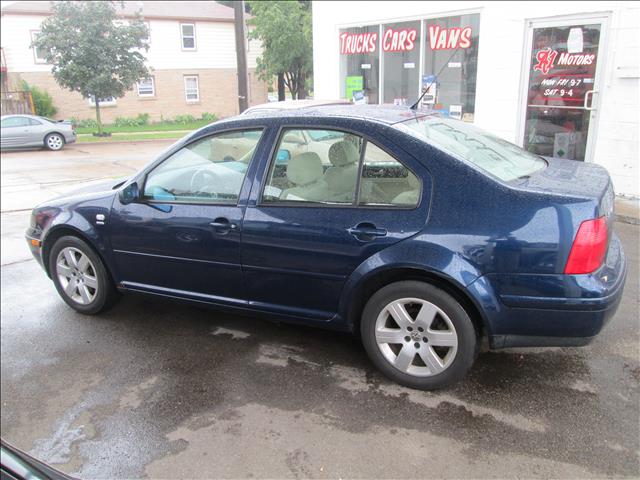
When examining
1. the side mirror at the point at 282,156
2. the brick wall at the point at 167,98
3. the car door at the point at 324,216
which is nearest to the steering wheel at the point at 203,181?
the car door at the point at 324,216

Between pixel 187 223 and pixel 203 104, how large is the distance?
30.9 metres

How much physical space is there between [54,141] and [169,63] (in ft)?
44.8

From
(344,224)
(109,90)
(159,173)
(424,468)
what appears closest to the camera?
(424,468)

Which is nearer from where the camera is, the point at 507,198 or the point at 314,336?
the point at 507,198

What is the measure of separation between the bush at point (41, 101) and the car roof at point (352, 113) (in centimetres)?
2755

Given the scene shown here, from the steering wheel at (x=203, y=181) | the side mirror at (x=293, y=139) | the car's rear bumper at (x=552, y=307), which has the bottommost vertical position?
the car's rear bumper at (x=552, y=307)

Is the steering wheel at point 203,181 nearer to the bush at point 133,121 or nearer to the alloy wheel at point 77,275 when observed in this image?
the alloy wheel at point 77,275

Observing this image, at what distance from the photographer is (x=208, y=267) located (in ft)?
12.3

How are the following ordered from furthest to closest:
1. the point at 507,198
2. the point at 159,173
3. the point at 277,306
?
the point at 159,173
the point at 277,306
the point at 507,198

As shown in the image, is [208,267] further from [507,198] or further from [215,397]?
[507,198]

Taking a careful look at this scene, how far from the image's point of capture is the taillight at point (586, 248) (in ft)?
9.22

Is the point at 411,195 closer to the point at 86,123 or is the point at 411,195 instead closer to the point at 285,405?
the point at 285,405

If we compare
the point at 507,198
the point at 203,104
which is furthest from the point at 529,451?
the point at 203,104

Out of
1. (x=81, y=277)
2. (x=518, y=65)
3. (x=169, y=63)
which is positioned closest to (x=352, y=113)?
(x=81, y=277)
